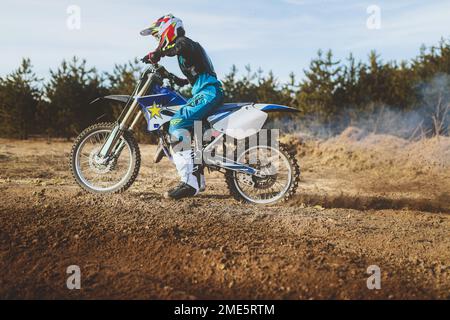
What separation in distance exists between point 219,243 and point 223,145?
169 cm

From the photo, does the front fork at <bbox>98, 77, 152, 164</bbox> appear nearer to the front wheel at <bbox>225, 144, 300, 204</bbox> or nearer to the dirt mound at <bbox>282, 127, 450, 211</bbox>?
the front wheel at <bbox>225, 144, 300, 204</bbox>

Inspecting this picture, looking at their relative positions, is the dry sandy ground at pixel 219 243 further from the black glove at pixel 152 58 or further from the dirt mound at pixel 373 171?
the black glove at pixel 152 58

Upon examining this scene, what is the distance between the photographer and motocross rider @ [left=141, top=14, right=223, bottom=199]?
514 cm

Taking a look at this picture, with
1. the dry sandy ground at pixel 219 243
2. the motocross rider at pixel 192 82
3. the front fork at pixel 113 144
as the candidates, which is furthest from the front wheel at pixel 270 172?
the front fork at pixel 113 144

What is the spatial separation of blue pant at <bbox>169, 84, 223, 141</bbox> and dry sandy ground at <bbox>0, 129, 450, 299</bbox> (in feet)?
2.94

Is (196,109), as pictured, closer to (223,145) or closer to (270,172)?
(223,145)

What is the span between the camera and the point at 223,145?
5367mm

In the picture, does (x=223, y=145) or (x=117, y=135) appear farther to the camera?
(x=117, y=135)

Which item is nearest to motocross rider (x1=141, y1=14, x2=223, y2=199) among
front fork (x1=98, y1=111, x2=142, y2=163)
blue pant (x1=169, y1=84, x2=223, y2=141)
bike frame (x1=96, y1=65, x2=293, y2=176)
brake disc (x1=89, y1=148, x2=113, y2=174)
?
blue pant (x1=169, y1=84, x2=223, y2=141)

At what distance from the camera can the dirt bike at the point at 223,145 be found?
524 centimetres

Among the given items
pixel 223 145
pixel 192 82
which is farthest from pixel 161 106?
pixel 223 145
